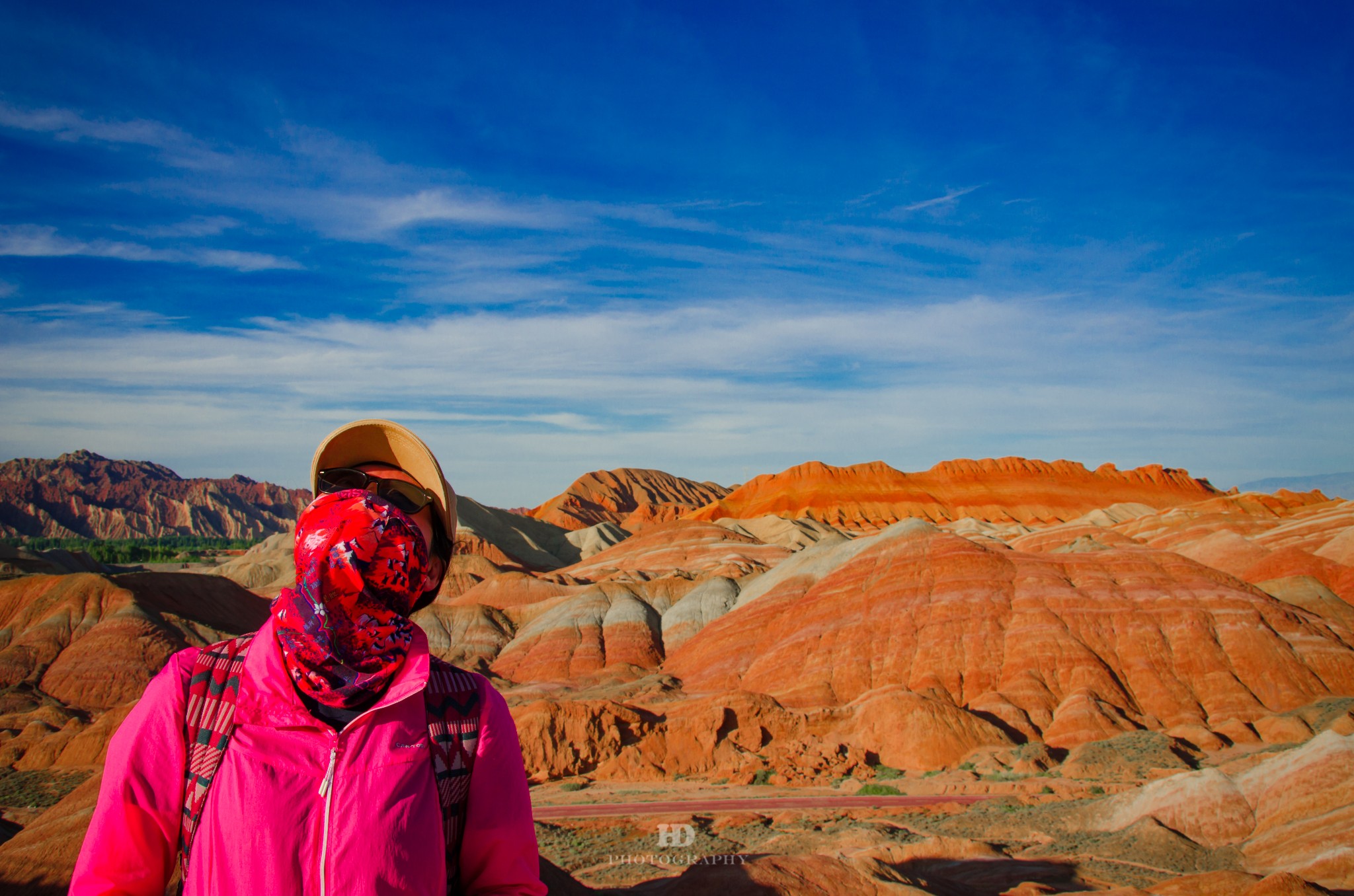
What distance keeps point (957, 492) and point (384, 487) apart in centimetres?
14832

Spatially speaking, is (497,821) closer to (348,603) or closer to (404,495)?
(348,603)

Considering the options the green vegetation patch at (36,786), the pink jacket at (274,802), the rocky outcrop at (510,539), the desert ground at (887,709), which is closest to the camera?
the pink jacket at (274,802)

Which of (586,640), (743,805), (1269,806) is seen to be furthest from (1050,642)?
(586,640)

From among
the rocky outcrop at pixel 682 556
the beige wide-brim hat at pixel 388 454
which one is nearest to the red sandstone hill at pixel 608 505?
the rocky outcrop at pixel 682 556

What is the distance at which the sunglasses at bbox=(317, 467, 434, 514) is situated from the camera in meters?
2.44

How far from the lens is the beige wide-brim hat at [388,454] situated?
2428 mm

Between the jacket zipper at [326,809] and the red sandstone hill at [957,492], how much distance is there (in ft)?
424

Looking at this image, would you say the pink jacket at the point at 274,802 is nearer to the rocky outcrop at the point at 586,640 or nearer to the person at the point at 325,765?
the person at the point at 325,765

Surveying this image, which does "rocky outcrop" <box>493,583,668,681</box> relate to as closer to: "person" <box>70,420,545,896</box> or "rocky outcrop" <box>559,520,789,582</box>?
"rocky outcrop" <box>559,520,789,582</box>

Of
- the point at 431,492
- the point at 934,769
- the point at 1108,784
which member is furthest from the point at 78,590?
the point at 431,492

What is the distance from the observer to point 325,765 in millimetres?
1944

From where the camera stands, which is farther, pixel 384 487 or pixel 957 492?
pixel 957 492

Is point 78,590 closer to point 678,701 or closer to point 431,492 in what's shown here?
point 678,701

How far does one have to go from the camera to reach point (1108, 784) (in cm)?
2464
